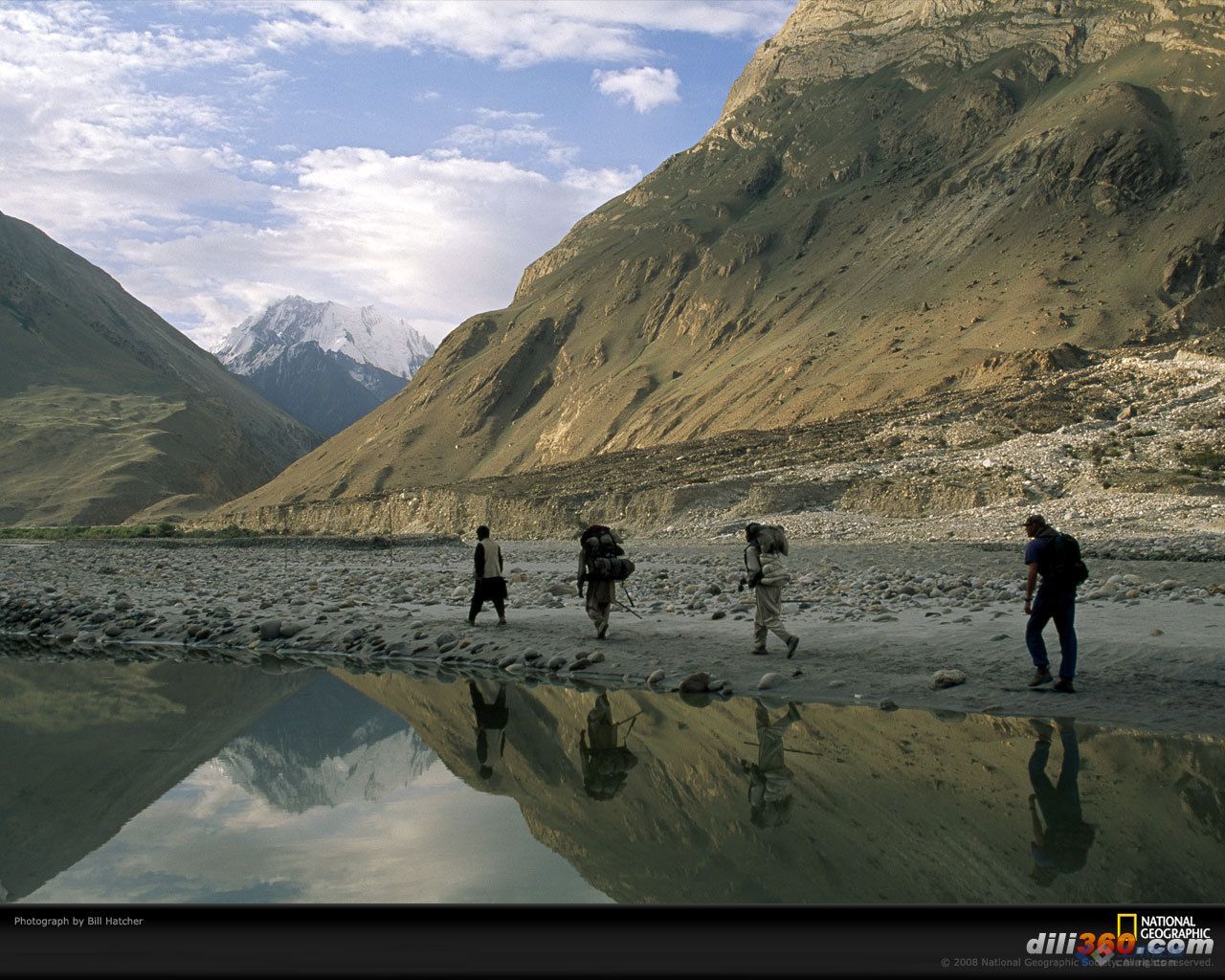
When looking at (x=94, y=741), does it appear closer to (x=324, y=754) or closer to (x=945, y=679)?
(x=324, y=754)

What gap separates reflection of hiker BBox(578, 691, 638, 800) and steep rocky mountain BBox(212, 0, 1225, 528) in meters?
38.8

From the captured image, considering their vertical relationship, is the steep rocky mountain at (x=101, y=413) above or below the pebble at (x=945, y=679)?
above

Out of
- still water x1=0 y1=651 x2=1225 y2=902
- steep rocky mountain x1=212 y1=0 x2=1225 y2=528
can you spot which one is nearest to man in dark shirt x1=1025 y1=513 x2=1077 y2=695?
still water x1=0 y1=651 x2=1225 y2=902

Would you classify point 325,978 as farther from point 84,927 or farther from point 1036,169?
point 1036,169

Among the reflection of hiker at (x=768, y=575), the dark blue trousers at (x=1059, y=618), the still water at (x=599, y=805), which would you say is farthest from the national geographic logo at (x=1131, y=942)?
the reflection of hiker at (x=768, y=575)

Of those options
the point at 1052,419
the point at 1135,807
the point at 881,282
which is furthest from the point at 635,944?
the point at 881,282

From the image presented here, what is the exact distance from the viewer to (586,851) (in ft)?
20.8

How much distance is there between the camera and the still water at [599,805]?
5770 mm

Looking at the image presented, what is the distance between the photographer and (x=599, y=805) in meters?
7.38

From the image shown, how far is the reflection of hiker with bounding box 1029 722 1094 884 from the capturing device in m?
5.85

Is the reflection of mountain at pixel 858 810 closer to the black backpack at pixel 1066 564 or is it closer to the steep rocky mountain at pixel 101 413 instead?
the black backpack at pixel 1066 564

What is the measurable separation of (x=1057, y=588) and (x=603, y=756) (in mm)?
4798

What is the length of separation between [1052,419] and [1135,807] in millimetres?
40570

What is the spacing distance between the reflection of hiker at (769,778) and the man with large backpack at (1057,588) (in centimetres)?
261
